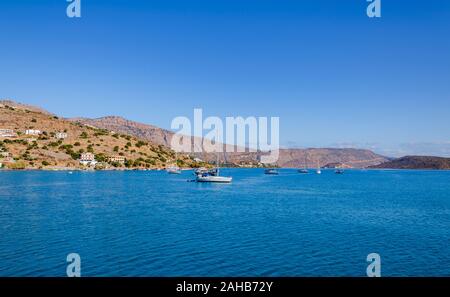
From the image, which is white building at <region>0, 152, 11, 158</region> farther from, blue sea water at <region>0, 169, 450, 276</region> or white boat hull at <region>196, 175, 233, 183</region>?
blue sea water at <region>0, 169, 450, 276</region>

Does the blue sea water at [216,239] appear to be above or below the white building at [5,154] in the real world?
below

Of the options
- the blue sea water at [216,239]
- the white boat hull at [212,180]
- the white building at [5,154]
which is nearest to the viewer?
the blue sea water at [216,239]

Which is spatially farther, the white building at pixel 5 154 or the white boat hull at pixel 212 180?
the white building at pixel 5 154

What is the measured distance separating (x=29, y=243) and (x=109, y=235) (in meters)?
7.88

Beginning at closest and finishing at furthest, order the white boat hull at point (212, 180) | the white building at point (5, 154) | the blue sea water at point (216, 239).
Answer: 1. the blue sea water at point (216, 239)
2. the white boat hull at point (212, 180)
3. the white building at point (5, 154)

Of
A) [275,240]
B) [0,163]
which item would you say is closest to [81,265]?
[275,240]

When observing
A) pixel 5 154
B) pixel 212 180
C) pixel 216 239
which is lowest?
pixel 212 180

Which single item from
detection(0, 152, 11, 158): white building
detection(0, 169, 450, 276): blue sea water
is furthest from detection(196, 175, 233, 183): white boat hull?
detection(0, 152, 11, 158): white building

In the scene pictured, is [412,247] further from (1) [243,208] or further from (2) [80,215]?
(2) [80,215]

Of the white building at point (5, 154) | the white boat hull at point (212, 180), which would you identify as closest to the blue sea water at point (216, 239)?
the white boat hull at point (212, 180)

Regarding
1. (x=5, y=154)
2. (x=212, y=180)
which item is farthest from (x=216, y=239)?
(x=5, y=154)

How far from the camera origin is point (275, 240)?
4041 centimetres

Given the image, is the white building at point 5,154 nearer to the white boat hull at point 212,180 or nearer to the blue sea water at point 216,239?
the white boat hull at point 212,180

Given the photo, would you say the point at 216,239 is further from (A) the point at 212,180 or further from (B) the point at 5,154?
(B) the point at 5,154
